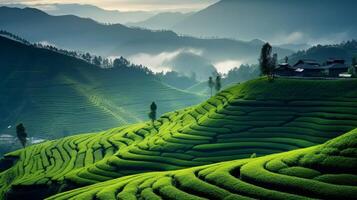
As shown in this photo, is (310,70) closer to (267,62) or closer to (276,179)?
(267,62)

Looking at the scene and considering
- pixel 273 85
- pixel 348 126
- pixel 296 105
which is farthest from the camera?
pixel 273 85

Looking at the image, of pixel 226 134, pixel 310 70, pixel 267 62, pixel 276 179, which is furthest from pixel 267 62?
pixel 276 179

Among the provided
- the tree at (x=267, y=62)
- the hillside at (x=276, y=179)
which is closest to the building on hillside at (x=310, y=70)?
the tree at (x=267, y=62)

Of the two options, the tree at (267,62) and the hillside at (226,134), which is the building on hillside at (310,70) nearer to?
the tree at (267,62)

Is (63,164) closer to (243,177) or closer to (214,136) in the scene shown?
(214,136)

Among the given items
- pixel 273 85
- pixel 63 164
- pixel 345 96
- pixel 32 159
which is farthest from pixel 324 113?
pixel 32 159

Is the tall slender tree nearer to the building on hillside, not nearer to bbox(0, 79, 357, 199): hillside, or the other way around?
the building on hillside

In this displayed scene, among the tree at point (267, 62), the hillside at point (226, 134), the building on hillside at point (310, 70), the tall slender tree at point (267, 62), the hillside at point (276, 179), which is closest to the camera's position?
the hillside at point (276, 179)
